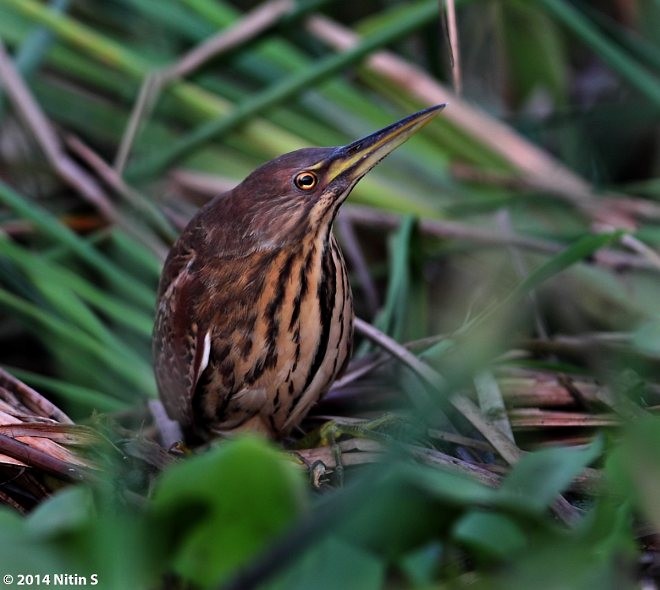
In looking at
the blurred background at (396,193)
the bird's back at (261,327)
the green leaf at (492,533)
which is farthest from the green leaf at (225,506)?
the bird's back at (261,327)

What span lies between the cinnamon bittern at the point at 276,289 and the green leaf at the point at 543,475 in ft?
3.12

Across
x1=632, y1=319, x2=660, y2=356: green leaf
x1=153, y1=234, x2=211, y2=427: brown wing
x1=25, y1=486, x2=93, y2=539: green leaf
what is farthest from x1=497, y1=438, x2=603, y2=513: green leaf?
x1=153, y1=234, x2=211, y2=427: brown wing

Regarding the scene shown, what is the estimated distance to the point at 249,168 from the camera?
3984 mm

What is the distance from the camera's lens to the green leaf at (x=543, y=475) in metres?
1.77

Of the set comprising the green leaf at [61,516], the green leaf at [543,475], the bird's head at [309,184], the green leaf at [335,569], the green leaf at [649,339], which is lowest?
the green leaf at [649,339]

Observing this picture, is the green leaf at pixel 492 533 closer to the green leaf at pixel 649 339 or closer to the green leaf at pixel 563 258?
the green leaf at pixel 649 339

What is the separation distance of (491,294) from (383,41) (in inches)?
36.3

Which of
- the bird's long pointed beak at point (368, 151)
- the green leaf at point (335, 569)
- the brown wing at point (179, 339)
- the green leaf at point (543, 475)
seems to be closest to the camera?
the green leaf at point (335, 569)

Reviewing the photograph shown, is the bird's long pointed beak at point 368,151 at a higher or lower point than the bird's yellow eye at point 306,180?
higher

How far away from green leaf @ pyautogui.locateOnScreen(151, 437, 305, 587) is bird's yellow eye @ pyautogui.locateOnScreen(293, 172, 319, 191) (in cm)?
103

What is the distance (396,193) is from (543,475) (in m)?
2.27

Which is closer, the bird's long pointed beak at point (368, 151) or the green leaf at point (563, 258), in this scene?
the bird's long pointed beak at point (368, 151)

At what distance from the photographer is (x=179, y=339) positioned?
2.81 m

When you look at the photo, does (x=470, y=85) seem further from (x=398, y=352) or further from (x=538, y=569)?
(x=538, y=569)
